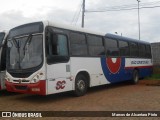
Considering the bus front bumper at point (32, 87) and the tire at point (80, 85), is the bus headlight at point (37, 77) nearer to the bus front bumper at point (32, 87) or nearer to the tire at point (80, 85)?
the bus front bumper at point (32, 87)

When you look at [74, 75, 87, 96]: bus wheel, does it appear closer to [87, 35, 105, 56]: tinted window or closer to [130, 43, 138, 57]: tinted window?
[87, 35, 105, 56]: tinted window

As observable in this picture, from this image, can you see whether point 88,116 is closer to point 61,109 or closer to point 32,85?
point 61,109

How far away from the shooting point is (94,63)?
47.4 ft

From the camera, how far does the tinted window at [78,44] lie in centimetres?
1306

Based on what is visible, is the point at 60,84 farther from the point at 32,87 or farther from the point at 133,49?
the point at 133,49

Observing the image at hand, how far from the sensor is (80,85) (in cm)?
1338

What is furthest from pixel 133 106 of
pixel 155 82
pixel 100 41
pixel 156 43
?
pixel 156 43

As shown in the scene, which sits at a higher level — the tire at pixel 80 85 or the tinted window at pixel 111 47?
the tinted window at pixel 111 47

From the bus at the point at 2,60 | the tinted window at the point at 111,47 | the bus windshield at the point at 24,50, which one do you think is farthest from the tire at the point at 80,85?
the bus at the point at 2,60

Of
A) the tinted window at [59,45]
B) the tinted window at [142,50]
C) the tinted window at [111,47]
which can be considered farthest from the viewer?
the tinted window at [142,50]

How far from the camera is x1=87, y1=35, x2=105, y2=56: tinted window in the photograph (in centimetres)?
1429

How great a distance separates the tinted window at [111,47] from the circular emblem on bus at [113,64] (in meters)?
0.31

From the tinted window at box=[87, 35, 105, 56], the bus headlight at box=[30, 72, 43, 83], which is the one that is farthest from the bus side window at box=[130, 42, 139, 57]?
the bus headlight at box=[30, 72, 43, 83]

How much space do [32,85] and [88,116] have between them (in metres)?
3.04
